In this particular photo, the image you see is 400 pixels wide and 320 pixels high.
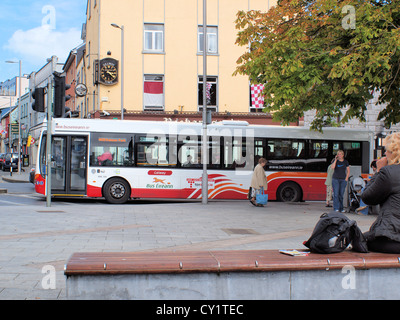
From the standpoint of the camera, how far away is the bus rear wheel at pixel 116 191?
61.1 ft

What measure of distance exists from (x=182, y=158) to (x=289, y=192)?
4480mm

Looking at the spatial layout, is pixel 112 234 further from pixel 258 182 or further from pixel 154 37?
pixel 154 37

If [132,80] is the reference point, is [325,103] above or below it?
below

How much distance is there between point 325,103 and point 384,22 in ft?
10.3

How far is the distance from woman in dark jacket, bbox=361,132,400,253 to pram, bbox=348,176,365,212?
36.7ft

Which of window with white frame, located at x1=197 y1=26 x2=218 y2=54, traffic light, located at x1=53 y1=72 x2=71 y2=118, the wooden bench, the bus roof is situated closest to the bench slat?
the wooden bench

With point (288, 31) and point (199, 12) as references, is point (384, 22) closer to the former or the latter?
point (288, 31)

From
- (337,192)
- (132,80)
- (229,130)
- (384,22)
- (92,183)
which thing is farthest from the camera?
(132,80)

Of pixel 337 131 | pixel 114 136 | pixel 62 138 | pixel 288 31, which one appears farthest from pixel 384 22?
pixel 62 138

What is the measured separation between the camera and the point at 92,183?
61.1 feet

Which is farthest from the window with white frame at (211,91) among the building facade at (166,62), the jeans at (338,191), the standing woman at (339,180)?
the jeans at (338,191)

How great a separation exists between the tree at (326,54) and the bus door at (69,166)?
23.6ft

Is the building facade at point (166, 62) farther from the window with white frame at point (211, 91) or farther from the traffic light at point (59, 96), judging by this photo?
the traffic light at point (59, 96)

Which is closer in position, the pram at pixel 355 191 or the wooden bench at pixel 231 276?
the wooden bench at pixel 231 276
